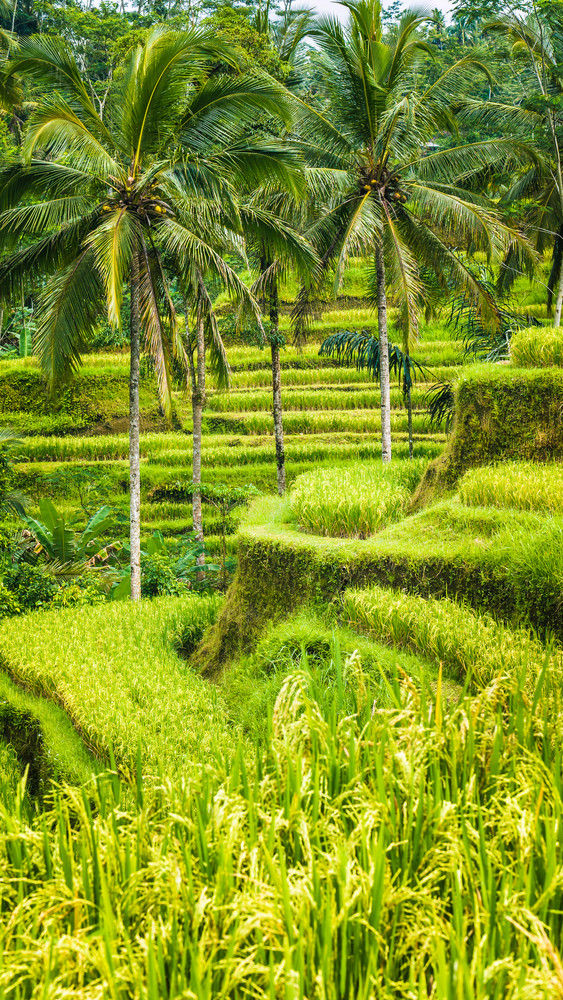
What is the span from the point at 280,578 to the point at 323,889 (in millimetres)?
4022

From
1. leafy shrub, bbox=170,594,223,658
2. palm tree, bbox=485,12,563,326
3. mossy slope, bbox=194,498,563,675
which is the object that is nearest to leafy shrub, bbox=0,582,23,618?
leafy shrub, bbox=170,594,223,658

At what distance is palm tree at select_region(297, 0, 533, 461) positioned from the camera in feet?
32.3

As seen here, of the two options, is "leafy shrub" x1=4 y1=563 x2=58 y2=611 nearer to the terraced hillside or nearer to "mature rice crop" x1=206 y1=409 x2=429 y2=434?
the terraced hillside

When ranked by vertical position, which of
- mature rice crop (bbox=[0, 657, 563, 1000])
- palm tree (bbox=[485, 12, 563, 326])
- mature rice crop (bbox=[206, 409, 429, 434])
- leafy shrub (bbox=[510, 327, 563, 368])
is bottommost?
mature rice crop (bbox=[0, 657, 563, 1000])

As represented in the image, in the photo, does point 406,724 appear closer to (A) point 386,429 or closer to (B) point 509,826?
(B) point 509,826

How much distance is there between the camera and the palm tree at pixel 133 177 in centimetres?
809

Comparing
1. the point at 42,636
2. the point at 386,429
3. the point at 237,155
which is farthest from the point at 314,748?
the point at 386,429

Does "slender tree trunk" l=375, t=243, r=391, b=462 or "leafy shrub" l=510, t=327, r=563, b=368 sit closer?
"leafy shrub" l=510, t=327, r=563, b=368

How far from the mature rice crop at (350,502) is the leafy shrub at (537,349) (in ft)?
5.12

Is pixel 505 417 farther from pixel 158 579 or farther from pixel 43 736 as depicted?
pixel 158 579

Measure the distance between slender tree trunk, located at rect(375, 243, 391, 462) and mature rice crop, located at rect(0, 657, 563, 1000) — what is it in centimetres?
815

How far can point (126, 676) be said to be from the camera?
604 cm

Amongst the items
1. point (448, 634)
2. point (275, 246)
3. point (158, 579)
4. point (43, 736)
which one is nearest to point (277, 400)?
point (275, 246)

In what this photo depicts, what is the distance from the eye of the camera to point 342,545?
225 inches
